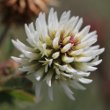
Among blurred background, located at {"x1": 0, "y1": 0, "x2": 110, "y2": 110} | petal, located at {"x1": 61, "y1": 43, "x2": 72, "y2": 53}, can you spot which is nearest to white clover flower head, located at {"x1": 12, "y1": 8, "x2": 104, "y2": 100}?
petal, located at {"x1": 61, "y1": 43, "x2": 72, "y2": 53}

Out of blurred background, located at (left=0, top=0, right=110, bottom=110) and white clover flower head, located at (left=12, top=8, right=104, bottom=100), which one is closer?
white clover flower head, located at (left=12, top=8, right=104, bottom=100)

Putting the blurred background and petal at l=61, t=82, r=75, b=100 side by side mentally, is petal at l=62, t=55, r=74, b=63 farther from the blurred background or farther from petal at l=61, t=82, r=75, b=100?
the blurred background

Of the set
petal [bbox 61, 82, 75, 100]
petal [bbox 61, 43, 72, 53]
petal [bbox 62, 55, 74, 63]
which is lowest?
petal [bbox 61, 82, 75, 100]

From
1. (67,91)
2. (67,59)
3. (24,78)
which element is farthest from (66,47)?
(24,78)

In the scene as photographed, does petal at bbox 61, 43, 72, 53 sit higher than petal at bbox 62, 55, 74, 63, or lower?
higher

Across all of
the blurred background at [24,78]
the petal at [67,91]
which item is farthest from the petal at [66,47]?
the blurred background at [24,78]

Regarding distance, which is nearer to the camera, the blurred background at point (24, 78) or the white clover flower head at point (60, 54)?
the white clover flower head at point (60, 54)

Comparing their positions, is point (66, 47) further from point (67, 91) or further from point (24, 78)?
point (24, 78)

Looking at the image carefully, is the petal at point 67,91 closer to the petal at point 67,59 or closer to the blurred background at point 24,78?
the petal at point 67,59

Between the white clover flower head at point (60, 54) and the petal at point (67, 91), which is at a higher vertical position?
the white clover flower head at point (60, 54)
